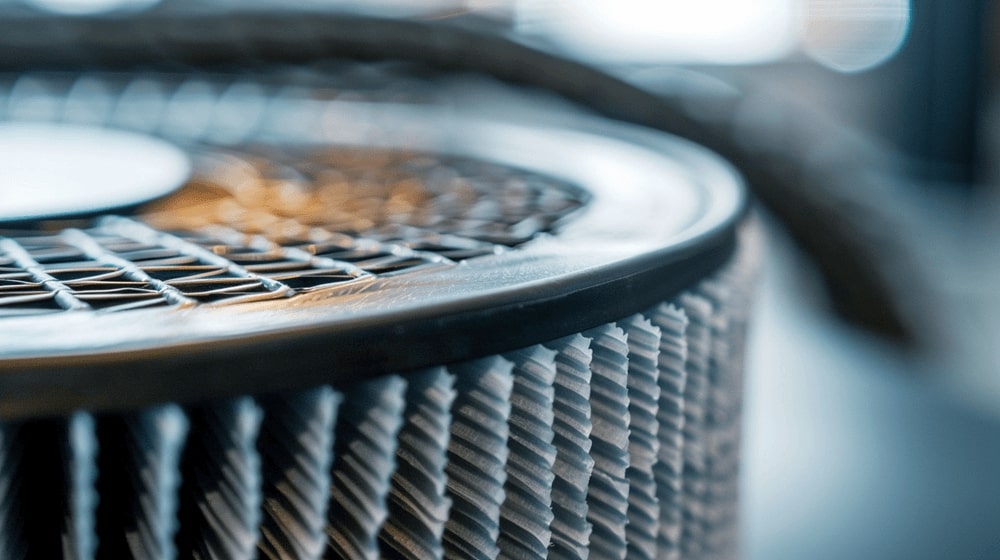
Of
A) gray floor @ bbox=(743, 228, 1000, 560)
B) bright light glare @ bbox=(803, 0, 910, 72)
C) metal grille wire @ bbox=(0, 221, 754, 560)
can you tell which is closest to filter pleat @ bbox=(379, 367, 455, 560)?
metal grille wire @ bbox=(0, 221, 754, 560)

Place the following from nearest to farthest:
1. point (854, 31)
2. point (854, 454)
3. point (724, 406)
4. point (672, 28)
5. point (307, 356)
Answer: point (307, 356), point (724, 406), point (854, 454), point (854, 31), point (672, 28)

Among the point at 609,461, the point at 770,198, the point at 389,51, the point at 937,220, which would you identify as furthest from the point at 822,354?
the point at 937,220

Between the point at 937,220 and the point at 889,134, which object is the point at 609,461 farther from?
the point at 889,134

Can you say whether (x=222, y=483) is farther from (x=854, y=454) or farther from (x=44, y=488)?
(x=854, y=454)

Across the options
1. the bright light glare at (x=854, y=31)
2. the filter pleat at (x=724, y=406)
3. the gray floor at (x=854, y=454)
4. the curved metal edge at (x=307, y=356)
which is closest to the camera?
the curved metal edge at (x=307, y=356)

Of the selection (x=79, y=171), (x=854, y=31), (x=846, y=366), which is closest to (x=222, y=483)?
(x=79, y=171)

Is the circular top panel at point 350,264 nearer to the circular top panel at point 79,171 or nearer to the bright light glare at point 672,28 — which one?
the circular top panel at point 79,171

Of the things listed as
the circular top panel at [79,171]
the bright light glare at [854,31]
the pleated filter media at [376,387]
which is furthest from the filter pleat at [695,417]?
the bright light glare at [854,31]
